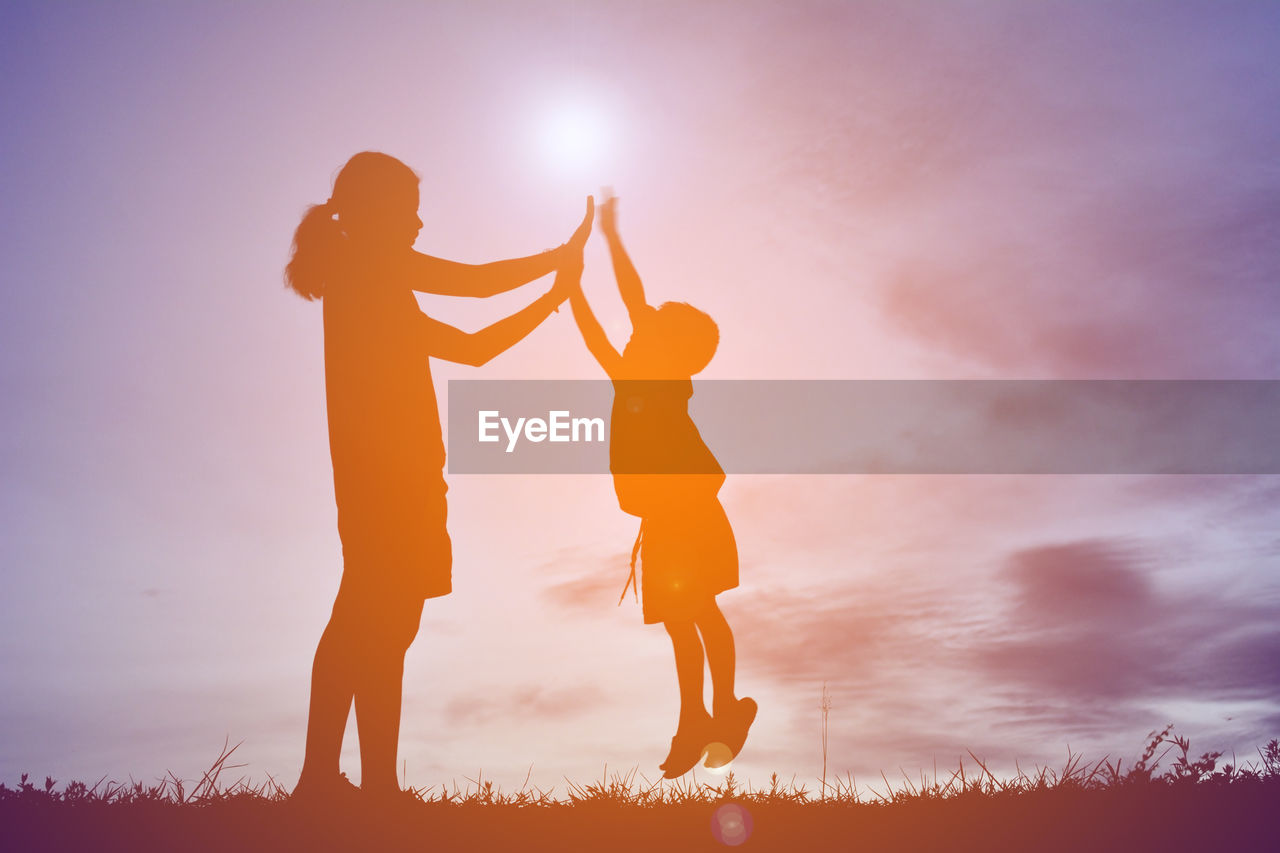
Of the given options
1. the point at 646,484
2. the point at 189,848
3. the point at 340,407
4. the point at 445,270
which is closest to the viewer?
the point at 189,848

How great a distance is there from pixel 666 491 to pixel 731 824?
2238 mm

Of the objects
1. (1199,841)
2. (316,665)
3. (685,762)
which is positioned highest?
(316,665)

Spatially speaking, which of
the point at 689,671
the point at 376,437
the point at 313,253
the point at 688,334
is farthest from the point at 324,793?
the point at 688,334

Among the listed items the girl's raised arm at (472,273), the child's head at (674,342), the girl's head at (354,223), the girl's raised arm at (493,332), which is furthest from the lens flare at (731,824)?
the girl's head at (354,223)

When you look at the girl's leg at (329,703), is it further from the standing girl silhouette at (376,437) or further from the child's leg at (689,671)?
the child's leg at (689,671)

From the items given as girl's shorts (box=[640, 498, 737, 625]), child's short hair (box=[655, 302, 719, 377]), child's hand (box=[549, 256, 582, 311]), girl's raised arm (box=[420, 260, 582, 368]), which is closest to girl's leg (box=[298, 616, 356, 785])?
girl's raised arm (box=[420, 260, 582, 368])

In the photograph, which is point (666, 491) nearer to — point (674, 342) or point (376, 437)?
point (674, 342)

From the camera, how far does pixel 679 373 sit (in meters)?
7.13

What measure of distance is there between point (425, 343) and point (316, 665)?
2.04 metres

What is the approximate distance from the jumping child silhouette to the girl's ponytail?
5.69 feet

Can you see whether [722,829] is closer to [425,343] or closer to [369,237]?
[425,343]

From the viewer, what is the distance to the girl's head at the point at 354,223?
6246mm

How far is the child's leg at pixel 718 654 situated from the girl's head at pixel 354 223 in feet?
10.5

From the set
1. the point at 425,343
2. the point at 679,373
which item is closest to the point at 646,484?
the point at 679,373
